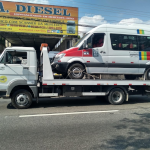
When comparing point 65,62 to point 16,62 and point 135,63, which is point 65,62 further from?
point 135,63

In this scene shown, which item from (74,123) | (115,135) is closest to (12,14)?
(74,123)

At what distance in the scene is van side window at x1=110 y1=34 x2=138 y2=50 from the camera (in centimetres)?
764

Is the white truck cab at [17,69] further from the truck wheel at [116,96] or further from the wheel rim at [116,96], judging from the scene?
the wheel rim at [116,96]

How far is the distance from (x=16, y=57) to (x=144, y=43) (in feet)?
20.2

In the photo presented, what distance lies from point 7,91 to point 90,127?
3.70 metres

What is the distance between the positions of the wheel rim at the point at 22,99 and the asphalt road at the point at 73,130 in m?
0.40

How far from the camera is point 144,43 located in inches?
316

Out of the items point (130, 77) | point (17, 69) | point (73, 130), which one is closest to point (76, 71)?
point (17, 69)

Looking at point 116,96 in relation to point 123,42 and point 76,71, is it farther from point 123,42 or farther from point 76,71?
point 123,42

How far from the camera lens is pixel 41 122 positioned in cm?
511

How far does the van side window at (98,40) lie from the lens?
7.46 metres

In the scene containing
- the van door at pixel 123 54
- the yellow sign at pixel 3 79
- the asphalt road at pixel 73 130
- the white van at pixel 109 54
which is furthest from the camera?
the van door at pixel 123 54

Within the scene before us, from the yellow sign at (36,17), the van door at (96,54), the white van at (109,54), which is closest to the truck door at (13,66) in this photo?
the white van at (109,54)

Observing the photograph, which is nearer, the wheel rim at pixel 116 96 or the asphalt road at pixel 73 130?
the asphalt road at pixel 73 130
